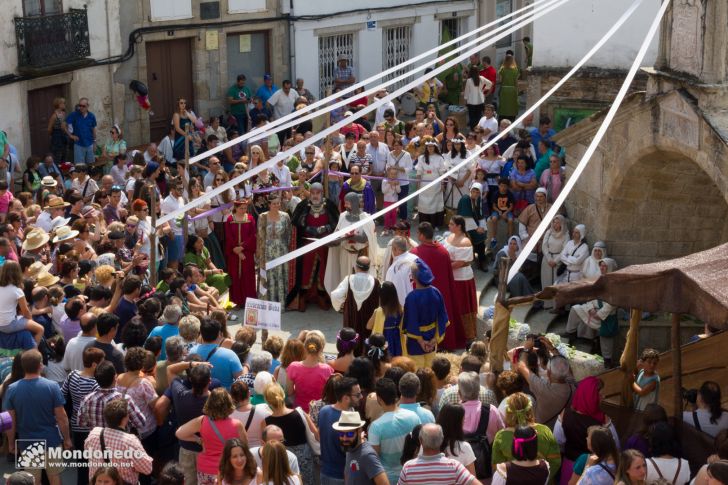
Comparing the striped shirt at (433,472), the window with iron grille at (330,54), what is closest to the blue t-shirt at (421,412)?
the striped shirt at (433,472)

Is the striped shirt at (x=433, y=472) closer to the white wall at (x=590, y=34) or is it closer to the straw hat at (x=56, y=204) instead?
the straw hat at (x=56, y=204)

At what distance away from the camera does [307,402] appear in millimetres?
9555

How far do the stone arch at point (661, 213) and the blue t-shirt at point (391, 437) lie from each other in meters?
5.91

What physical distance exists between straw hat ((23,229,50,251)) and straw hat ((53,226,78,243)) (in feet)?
0.62

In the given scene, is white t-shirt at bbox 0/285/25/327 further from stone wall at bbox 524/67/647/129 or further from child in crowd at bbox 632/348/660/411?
stone wall at bbox 524/67/647/129

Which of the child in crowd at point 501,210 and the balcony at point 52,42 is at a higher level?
the balcony at point 52,42

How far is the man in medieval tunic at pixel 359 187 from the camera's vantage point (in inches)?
604

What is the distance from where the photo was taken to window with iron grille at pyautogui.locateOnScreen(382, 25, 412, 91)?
2558 centimetres

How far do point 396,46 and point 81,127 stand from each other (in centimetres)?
895

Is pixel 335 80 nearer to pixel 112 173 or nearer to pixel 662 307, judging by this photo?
pixel 112 173

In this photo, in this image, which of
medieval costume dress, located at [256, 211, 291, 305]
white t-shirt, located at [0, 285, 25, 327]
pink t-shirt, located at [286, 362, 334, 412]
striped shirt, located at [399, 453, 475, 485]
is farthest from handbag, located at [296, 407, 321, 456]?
medieval costume dress, located at [256, 211, 291, 305]

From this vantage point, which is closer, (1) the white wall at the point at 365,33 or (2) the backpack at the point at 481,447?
(2) the backpack at the point at 481,447

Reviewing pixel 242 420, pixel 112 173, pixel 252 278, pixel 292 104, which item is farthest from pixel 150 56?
pixel 242 420

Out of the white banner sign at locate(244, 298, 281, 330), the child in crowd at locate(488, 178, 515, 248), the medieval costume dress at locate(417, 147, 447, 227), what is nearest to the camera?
the white banner sign at locate(244, 298, 281, 330)
